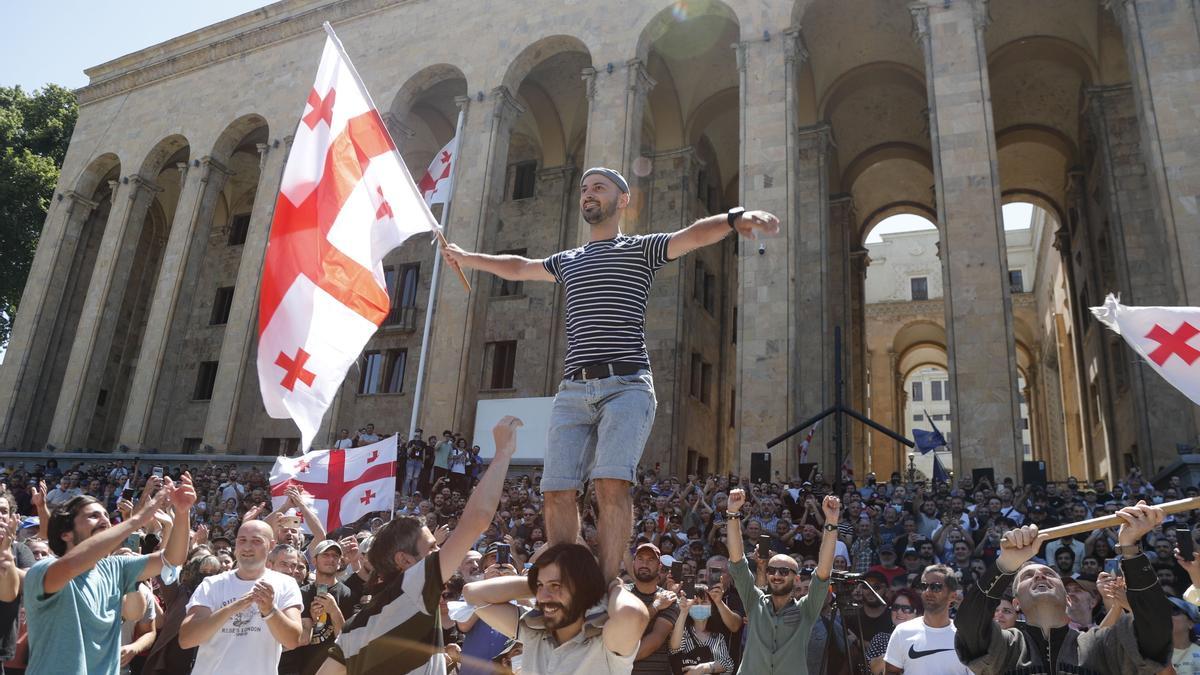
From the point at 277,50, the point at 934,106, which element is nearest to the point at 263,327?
the point at 934,106

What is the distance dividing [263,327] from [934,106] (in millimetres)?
16950

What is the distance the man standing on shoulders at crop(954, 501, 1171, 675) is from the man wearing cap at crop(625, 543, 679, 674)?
1593 millimetres

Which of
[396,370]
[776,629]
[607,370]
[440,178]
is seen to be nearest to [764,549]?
[776,629]

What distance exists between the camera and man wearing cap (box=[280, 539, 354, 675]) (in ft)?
16.1

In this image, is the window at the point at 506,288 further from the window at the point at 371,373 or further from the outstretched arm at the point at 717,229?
the outstretched arm at the point at 717,229

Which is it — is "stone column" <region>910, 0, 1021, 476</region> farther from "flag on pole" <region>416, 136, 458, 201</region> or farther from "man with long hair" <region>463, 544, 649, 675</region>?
"man with long hair" <region>463, 544, 649, 675</region>

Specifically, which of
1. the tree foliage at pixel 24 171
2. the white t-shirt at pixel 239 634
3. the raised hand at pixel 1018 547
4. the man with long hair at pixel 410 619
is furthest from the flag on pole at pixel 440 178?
the tree foliage at pixel 24 171

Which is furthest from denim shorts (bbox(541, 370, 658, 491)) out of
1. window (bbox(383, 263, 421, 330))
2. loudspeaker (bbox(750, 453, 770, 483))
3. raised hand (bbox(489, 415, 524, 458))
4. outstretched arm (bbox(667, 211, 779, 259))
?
window (bbox(383, 263, 421, 330))

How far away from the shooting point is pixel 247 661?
4.64 meters

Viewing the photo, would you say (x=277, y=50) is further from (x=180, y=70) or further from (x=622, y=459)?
(x=622, y=459)

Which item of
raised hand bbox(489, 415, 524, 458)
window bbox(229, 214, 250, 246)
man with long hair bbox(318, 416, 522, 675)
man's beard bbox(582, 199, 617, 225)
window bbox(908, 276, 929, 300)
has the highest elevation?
window bbox(908, 276, 929, 300)

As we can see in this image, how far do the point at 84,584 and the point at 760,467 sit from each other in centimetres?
1426

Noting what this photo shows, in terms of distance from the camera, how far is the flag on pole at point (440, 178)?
1917cm

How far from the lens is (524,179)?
3159cm
